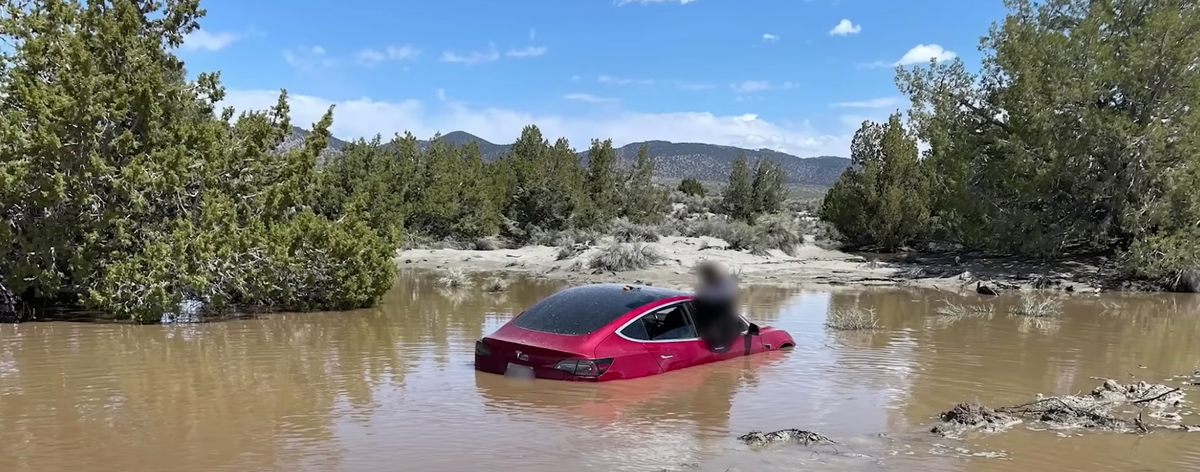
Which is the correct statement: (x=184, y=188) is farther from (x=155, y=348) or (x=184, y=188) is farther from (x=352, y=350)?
(x=352, y=350)

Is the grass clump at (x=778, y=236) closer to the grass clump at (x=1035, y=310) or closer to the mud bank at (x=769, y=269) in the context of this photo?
the mud bank at (x=769, y=269)

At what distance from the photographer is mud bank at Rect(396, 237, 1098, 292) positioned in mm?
24031

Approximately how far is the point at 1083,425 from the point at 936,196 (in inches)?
1128

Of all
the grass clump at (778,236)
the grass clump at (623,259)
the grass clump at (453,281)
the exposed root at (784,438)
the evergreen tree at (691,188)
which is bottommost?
the exposed root at (784,438)

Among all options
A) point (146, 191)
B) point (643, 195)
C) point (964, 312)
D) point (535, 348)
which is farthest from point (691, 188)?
point (535, 348)

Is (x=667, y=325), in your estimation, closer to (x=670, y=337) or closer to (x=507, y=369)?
(x=670, y=337)

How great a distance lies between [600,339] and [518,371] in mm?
975

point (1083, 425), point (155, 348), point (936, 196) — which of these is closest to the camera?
point (1083, 425)

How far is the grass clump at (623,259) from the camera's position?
26.2 meters

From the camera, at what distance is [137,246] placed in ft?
49.0

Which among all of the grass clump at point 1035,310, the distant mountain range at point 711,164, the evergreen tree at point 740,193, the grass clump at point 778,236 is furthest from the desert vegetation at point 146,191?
the distant mountain range at point 711,164

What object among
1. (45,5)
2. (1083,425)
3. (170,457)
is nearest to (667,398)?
(1083,425)

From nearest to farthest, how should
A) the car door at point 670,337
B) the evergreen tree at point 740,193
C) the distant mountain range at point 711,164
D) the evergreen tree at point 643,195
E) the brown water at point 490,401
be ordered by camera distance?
the brown water at point 490,401
the car door at point 670,337
the evergreen tree at point 643,195
the evergreen tree at point 740,193
the distant mountain range at point 711,164

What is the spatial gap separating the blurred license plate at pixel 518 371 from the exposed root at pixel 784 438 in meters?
2.77
